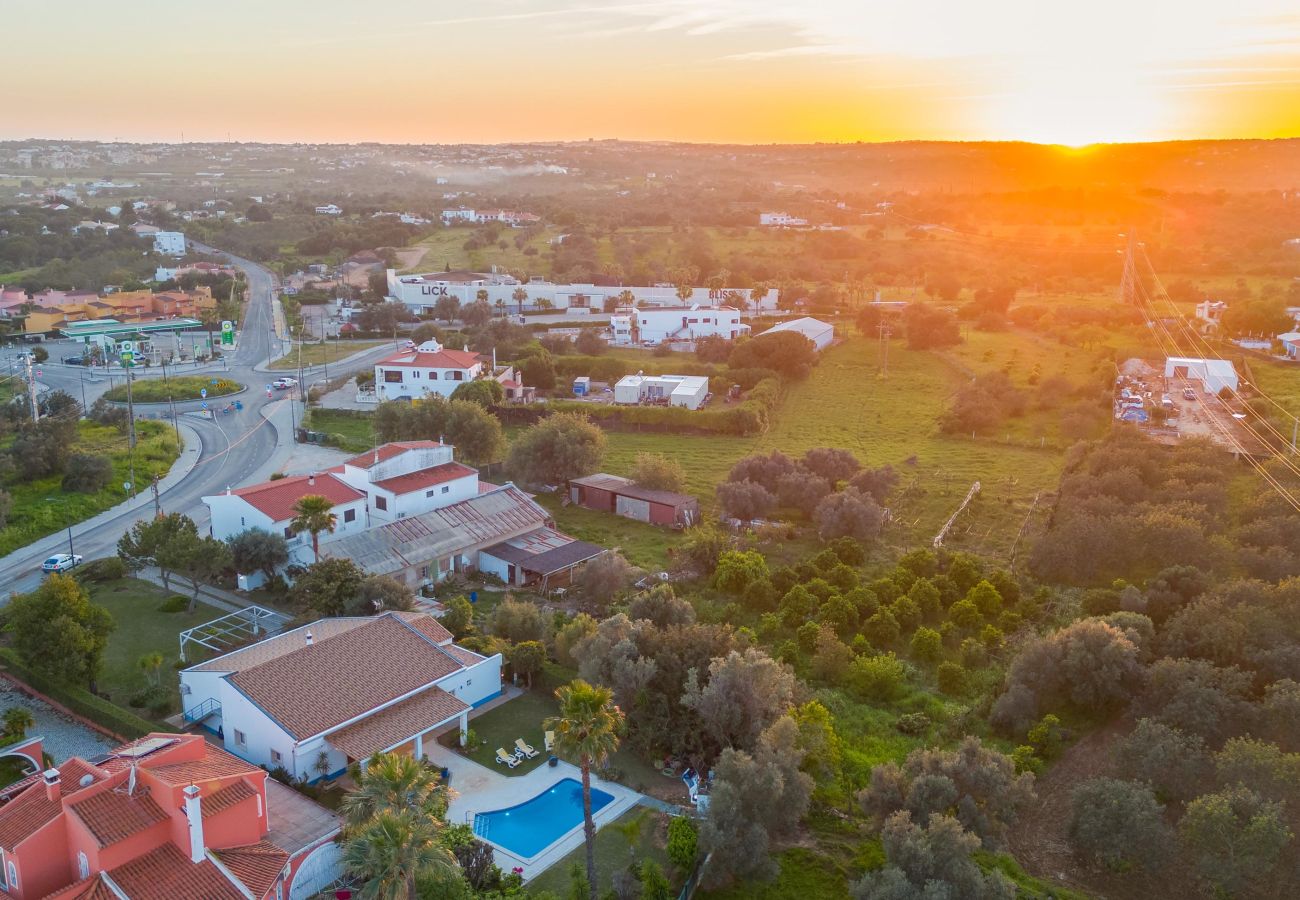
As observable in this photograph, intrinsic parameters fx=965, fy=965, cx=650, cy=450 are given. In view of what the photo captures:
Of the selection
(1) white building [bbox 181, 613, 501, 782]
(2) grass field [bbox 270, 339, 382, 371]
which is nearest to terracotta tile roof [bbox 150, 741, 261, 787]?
(1) white building [bbox 181, 613, 501, 782]

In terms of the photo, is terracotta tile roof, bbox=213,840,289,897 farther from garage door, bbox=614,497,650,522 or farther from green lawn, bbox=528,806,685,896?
garage door, bbox=614,497,650,522

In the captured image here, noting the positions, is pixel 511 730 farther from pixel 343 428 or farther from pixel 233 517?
pixel 343 428

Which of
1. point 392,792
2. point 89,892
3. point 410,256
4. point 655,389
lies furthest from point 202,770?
point 410,256

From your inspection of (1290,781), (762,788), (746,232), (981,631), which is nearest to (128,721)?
(762,788)

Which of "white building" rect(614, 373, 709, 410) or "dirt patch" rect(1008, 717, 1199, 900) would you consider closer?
"dirt patch" rect(1008, 717, 1199, 900)

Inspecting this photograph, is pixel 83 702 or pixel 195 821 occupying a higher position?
pixel 195 821

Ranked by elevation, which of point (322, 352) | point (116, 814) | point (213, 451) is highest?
point (116, 814)

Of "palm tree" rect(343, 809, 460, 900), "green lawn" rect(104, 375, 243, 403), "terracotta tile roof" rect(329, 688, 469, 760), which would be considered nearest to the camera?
"palm tree" rect(343, 809, 460, 900)
